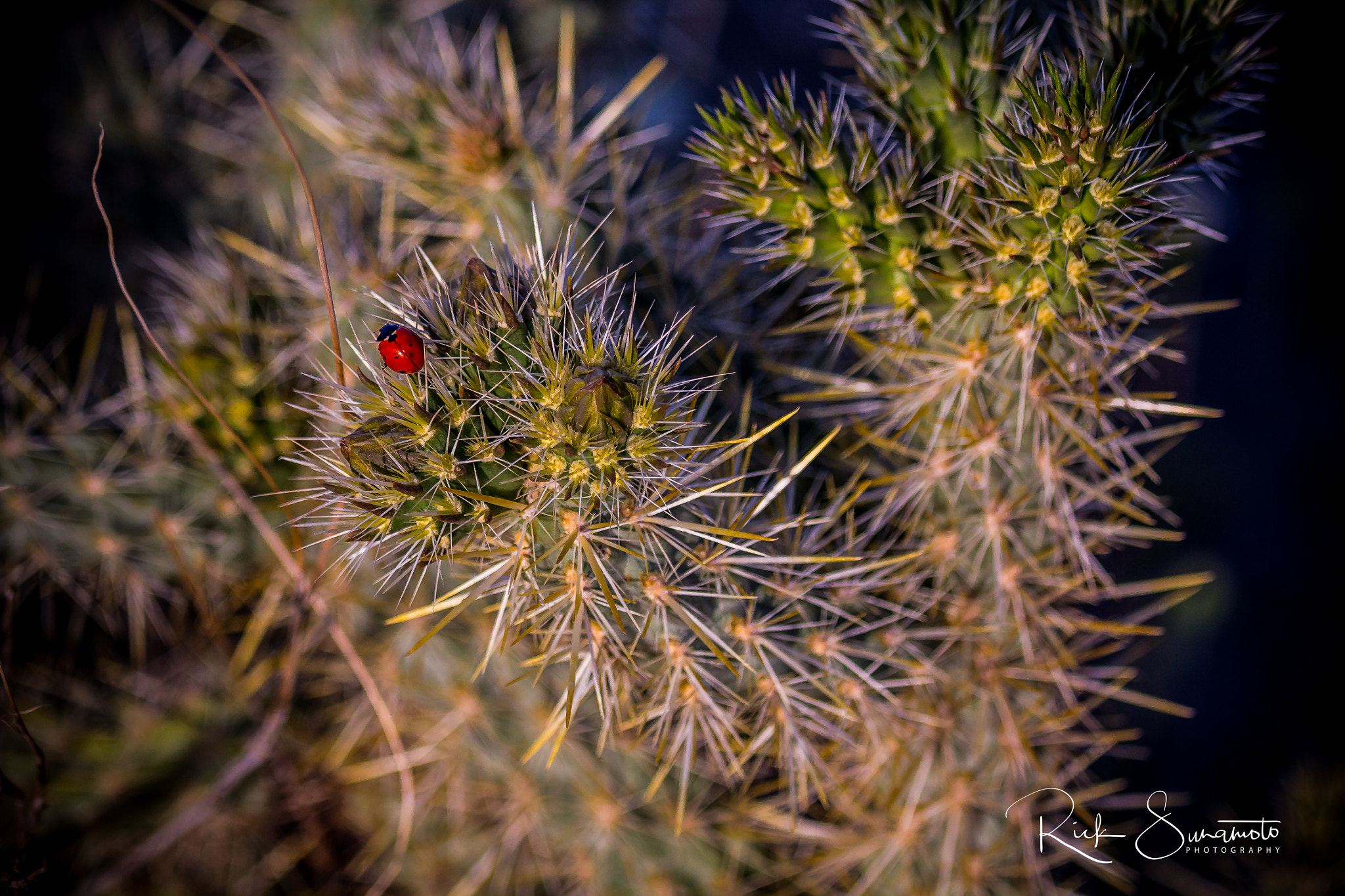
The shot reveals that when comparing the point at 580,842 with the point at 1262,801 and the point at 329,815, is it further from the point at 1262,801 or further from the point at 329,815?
the point at 1262,801

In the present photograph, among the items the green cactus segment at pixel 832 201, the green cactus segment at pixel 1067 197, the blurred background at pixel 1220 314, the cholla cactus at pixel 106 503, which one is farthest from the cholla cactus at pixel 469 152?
the blurred background at pixel 1220 314

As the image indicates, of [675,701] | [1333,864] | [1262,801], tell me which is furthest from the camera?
[1262,801]

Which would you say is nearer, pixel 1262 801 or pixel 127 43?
pixel 1262 801

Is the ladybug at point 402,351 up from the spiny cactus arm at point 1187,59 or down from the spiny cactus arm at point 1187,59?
down

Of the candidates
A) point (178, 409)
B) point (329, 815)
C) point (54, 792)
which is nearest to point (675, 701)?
point (178, 409)

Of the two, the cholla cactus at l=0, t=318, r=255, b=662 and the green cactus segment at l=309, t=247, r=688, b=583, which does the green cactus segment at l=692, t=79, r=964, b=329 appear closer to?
the green cactus segment at l=309, t=247, r=688, b=583
